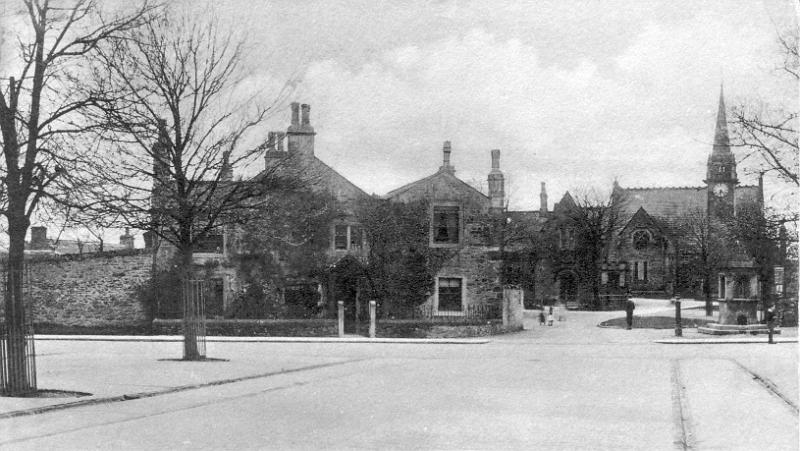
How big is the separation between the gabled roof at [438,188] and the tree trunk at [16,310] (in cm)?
2116

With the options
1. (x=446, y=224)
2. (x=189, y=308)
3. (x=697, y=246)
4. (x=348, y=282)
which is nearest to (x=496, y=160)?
(x=446, y=224)

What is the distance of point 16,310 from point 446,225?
22.0 metres

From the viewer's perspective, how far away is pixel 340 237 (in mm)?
31516

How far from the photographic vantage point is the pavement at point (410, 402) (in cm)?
831

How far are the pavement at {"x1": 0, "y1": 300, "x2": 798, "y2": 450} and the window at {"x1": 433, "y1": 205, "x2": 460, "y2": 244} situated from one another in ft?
40.4

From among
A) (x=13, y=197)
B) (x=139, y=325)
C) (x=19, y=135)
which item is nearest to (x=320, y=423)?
(x=13, y=197)

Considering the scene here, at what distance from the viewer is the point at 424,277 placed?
1213 inches

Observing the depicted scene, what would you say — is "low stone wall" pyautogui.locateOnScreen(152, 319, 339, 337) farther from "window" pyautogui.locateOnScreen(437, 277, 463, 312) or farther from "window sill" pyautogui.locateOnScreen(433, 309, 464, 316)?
"window" pyautogui.locateOnScreen(437, 277, 463, 312)

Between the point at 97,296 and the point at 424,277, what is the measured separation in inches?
472

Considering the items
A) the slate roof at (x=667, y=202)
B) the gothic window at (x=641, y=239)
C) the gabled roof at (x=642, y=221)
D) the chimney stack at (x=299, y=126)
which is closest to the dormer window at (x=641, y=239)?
the gothic window at (x=641, y=239)

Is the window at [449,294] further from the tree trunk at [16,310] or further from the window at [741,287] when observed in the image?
the tree trunk at [16,310]

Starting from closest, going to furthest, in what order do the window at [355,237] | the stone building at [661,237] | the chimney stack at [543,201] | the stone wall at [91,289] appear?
the stone wall at [91,289] → the window at [355,237] → the stone building at [661,237] → the chimney stack at [543,201]

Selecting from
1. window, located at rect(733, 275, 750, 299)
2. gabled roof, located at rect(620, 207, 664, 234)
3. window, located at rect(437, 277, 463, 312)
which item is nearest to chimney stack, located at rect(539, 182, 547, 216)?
gabled roof, located at rect(620, 207, 664, 234)

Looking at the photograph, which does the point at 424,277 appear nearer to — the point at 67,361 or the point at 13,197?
the point at 67,361
